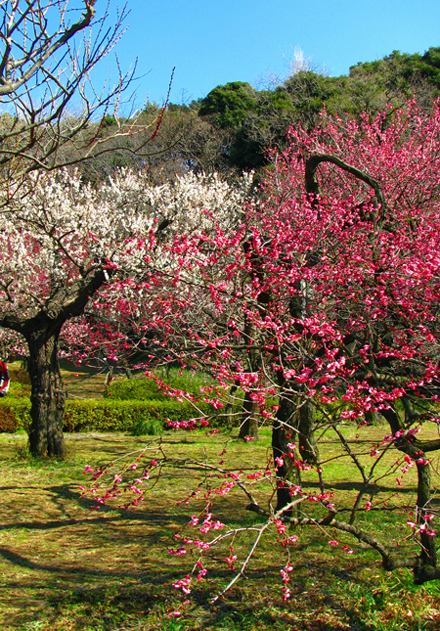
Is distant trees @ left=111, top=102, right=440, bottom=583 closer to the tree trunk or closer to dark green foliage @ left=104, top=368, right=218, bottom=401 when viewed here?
the tree trunk

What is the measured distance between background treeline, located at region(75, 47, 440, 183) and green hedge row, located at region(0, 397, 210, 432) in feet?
41.9

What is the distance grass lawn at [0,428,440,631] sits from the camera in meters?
3.71

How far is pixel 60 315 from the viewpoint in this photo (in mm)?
9016

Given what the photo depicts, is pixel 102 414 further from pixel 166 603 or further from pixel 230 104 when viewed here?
pixel 230 104

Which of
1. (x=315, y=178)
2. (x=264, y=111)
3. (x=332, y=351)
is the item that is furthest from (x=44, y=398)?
(x=264, y=111)

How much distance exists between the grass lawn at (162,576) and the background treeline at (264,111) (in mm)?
18430

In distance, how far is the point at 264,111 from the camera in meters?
26.5

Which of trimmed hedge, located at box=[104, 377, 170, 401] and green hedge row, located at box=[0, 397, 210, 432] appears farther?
trimmed hedge, located at box=[104, 377, 170, 401]

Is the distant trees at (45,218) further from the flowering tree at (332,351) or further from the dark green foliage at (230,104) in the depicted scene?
the dark green foliage at (230,104)

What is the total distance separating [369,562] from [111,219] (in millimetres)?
10307

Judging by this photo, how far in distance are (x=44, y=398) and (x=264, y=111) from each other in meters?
22.1

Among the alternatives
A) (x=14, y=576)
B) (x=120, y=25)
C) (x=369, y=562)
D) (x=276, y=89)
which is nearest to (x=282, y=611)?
(x=369, y=562)

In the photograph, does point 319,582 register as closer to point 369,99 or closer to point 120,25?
point 120,25

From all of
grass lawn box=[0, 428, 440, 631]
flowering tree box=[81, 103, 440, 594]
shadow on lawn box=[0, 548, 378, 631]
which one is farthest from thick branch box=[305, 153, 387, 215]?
shadow on lawn box=[0, 548, 378, 631]
